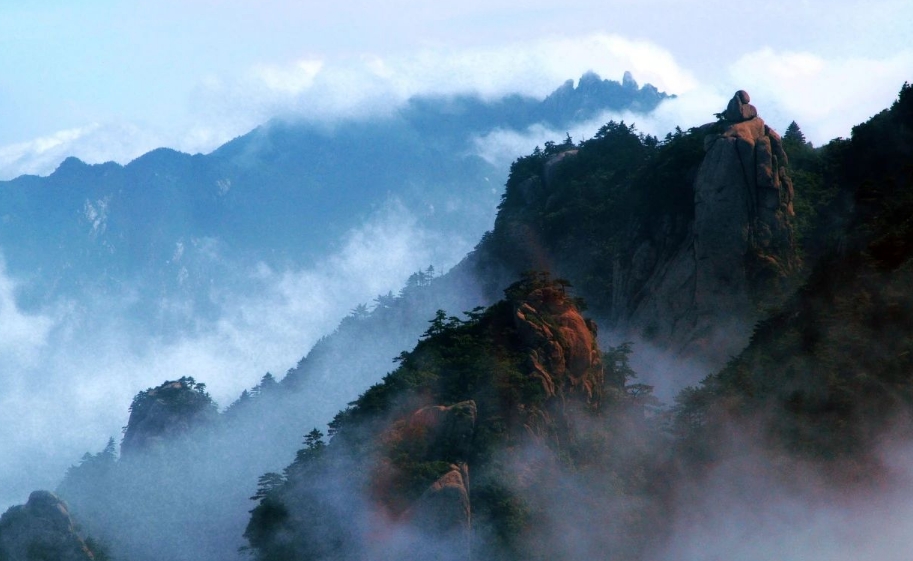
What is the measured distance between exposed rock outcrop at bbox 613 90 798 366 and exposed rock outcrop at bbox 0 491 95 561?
120 feet

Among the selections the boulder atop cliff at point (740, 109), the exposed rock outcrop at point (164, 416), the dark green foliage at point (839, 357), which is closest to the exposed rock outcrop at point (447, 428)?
the dark green foliage at point (839, 357)

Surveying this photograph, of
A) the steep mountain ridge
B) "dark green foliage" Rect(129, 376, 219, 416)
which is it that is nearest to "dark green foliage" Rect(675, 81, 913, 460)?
the steep mountain ridge

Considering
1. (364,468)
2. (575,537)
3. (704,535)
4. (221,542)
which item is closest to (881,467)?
(704,535)

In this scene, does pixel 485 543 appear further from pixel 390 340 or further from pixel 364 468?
pixel 390 340

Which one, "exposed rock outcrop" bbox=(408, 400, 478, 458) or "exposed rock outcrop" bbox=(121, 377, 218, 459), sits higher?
"exposed rock outcrop" bbox=(121, 377, 218, 459)

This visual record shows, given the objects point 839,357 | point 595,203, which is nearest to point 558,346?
point 839,357

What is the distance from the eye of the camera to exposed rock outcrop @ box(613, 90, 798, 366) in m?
58.3

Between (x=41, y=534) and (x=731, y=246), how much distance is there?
143 feet

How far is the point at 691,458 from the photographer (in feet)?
157

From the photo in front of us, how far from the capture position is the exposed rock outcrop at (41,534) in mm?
64562

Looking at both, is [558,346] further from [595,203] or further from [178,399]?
[178,399]

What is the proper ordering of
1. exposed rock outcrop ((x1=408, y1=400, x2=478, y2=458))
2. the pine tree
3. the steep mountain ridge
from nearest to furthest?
the steep mountain ridge → exposed rock outcrop ((x1=408, y1=400, x2=478, y2=458)) → the pine tree

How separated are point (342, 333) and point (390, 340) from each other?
39.3 ft

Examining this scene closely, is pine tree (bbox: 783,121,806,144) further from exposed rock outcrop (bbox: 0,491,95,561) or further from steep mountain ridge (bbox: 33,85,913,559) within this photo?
exposed rock outcrop (bbox: 0,491,95,561)
